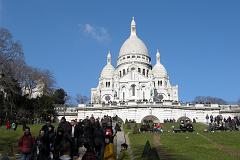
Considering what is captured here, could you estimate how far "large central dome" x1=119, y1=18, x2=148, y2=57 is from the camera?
129m

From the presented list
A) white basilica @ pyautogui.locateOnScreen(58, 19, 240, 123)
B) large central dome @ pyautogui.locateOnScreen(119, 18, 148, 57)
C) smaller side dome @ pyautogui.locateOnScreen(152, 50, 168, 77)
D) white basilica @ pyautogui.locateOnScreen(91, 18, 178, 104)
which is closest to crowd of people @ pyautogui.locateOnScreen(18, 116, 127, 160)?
white basilica @ pyautogui.locateOnScreen(58, 19, 240, 123)

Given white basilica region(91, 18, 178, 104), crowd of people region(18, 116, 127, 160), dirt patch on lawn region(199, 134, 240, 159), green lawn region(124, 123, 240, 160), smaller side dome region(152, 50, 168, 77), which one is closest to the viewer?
crowd of people region(18, 116, 127, 160)

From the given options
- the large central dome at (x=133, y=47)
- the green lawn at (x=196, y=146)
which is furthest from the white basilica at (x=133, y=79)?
the green lawn at (x=196, y=146)

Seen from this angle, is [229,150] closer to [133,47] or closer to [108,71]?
[108,71]

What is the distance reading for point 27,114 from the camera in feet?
208

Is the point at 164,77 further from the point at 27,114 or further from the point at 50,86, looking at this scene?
the point at 27,114

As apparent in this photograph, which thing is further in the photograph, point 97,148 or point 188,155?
point 188,155

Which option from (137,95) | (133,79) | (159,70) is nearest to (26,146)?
(137,95)

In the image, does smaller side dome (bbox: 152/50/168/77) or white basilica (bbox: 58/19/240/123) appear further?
smaller side dome (bbox: 152/50/168/77)

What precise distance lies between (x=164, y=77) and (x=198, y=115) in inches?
1410

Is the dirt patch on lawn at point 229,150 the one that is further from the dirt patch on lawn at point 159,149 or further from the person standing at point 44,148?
the person standing at point 44,148

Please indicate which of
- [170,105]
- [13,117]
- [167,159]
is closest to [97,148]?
[167,159]

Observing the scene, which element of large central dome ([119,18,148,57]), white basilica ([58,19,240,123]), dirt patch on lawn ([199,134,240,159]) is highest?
large central dome ([119,18,148,57])

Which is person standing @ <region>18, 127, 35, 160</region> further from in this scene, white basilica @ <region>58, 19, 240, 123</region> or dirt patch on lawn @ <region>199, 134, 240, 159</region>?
white basilica @ <region>58, 19, 240, 123</region>
